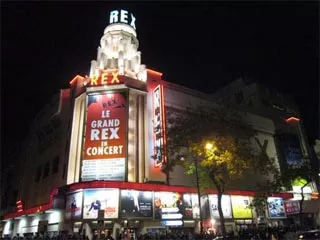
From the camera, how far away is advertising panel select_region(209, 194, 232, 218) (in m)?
32.4

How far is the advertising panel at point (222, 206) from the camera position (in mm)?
32366

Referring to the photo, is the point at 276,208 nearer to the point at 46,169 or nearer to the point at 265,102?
the point at 265,102

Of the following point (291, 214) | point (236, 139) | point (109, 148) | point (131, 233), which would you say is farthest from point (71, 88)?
point (291, 214)

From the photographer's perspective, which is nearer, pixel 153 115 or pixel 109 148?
pixel 109 148

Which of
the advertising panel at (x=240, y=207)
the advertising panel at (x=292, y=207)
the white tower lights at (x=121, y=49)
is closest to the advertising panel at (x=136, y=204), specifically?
the advertising panel at (x=240, y=207)

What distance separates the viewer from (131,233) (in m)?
27.8

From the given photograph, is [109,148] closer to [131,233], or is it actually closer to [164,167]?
[164,167]

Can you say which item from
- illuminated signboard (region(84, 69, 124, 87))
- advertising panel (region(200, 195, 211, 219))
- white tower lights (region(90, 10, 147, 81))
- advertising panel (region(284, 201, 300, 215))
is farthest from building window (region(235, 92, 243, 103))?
illuminated signboard (region(84, 69, 124, 87))

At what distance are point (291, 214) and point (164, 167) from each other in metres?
20.0

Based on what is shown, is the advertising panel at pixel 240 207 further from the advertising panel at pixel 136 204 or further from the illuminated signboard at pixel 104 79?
the illuminated signboard at pixel 104 79

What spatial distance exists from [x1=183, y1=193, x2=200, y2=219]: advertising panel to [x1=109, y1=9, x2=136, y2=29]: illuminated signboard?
87.7 feet

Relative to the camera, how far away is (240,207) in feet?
113

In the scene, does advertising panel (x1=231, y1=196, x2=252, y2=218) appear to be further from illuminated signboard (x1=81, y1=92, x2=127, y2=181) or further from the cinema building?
illuminated signboard (x1=81, y1=92, x2=127, y2=181)

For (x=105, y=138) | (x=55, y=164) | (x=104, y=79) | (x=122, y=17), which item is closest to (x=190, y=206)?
(x=105, y=138)
